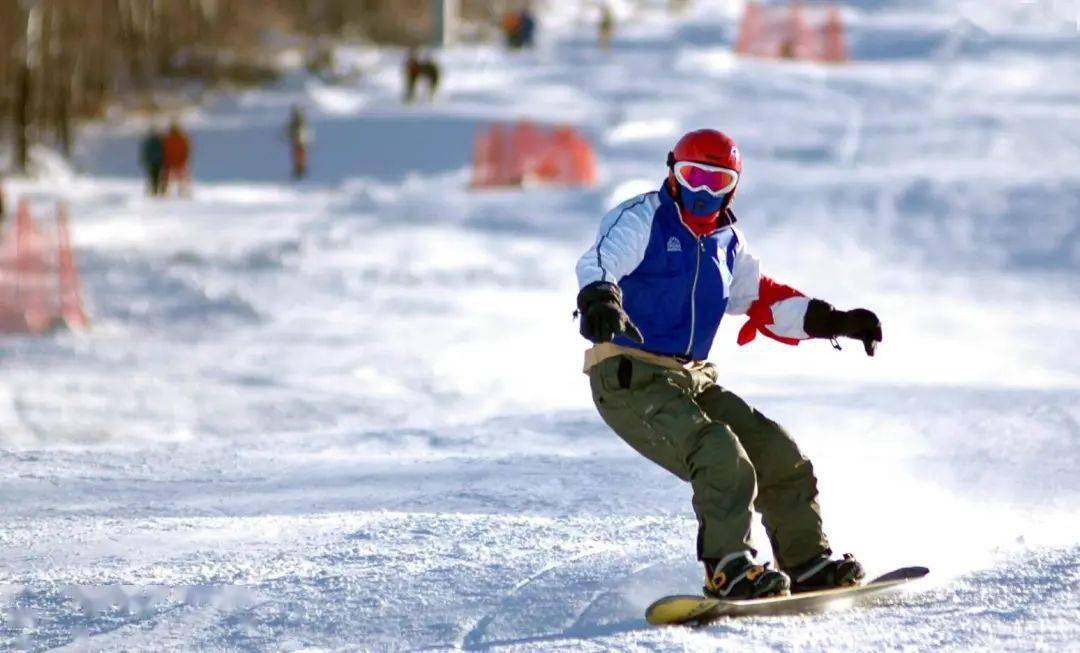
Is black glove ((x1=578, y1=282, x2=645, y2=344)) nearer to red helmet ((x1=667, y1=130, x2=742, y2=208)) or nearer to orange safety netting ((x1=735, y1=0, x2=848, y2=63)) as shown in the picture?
red helmet ((x1=667, y1=130, x2=742, y2=208))

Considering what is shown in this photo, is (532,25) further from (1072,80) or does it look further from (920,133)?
(920,133)

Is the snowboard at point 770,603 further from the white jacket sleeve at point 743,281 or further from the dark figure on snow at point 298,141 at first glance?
the dark figure on snow at point 298,141

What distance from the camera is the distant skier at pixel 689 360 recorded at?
4594mm

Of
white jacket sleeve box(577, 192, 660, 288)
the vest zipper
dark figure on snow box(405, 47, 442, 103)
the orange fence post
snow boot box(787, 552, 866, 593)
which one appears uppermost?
white jacket sleeve box(577, 192, 660, 288)

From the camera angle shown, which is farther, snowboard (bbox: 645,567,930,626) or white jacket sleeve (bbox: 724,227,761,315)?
white jacket sleeve (bbox: 724,227,761,315)

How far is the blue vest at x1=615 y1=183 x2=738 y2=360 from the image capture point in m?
4.73

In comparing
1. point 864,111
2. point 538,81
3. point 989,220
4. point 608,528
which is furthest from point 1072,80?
point 608,528

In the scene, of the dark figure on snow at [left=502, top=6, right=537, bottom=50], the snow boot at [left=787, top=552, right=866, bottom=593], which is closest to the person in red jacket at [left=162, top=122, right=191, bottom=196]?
the dark figure on snow at [left=502, top=6, right=537, bottom=50]

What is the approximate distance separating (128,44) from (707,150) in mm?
34341

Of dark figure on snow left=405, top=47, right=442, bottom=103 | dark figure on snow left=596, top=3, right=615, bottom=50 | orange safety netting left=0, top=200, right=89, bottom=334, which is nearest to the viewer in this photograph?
orange safety netting left=0, top=200, right=89, bottom=334

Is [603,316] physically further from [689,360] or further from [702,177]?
[702,177]

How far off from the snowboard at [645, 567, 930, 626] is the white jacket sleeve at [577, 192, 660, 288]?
0.88 metres

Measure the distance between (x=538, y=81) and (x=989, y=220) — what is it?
19.4 meters

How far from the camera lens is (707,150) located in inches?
188
